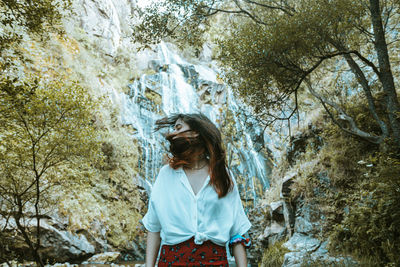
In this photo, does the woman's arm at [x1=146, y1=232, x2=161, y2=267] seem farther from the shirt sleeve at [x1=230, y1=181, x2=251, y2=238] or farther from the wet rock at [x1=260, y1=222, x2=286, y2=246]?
the wet rock at [x1=260, y1=222, x2=286, y2=246]

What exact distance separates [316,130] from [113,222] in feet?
29.6

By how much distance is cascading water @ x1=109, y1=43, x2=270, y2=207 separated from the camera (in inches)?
599

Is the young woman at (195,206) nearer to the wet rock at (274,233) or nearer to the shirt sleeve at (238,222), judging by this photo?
the shirt sleeve at (238,222)

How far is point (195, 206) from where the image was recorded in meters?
1.67

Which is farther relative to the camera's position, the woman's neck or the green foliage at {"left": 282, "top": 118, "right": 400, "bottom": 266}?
the green foliage at {"left": 282, "top": 118, "right": 400, "bottom": 266}

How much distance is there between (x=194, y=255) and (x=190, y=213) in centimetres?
22

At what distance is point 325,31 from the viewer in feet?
18.5

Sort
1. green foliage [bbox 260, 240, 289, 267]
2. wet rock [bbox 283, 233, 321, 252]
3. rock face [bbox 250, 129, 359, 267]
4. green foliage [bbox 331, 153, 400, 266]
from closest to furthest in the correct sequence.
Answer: green foliage [bbox 331, 153, 400, 266]
rock face [bbox 250, 129, 359, 267]
wet rock [bbox 283, 233, 321, 252]
green foliage [bbox 260, 240, 289, 267]

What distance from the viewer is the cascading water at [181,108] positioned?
1522 centimetres

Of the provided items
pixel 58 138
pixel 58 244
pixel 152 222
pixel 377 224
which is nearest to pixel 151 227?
pixel 152 222

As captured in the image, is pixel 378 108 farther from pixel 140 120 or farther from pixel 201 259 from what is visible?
pixel 140 120

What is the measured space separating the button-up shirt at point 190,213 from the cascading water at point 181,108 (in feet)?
36.0

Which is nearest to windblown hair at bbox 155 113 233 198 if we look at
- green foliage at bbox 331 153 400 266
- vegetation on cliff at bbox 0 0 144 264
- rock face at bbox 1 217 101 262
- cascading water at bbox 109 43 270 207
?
vegetation on cliff at bbox 0 0 144 264

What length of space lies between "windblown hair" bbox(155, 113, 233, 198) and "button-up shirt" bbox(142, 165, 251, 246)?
0.14 ft
